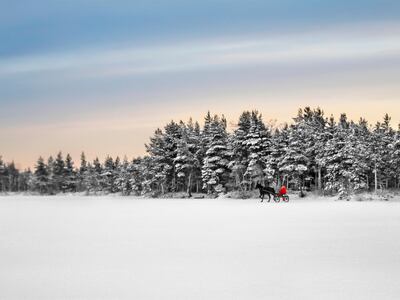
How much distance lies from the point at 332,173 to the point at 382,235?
177ft

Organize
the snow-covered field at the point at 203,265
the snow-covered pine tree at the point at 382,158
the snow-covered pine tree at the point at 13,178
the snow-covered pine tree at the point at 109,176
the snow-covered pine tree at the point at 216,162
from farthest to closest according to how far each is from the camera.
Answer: the snow-covered pine tree at the point at 13,178, the snow-covered pine tree at the point at 109,176, the snow-covered pine tree at the point at 382,158, the snow-covered pine tree at the point at 216,162, the snow-covered field at the point at 203,265

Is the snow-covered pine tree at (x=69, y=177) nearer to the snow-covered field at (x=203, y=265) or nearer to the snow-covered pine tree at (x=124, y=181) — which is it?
the snow-covered pine tree at (x=124, y=181)

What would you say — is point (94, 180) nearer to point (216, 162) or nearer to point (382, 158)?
point (216, 162)

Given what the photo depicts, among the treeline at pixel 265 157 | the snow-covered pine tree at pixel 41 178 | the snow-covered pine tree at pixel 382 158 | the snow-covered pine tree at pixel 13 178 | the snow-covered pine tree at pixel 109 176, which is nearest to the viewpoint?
the treeline at pixel 265 157

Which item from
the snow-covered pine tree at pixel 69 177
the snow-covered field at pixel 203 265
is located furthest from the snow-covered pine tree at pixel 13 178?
the snow-covered field at pixel 203 265

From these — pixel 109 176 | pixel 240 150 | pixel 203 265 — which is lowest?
pixel 203 265

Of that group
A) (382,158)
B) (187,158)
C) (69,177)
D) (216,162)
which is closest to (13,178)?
(69,177)

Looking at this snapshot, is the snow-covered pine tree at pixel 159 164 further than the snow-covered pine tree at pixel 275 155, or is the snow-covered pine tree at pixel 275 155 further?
the snow-covered pine tree at pixel 159 164

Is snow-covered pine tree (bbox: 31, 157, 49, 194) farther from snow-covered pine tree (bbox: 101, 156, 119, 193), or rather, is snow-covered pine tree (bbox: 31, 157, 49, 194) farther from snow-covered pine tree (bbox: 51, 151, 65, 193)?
snow-covered pine tree (bbox: 101, 156, 119, 193)

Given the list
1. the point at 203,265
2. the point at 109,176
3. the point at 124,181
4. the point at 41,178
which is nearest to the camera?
the point at 203,265

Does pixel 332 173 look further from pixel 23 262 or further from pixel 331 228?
pixel 23 262

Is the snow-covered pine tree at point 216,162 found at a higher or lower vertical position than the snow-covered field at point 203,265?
higher

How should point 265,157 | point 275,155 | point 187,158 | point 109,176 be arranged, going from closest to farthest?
point 265,157 < point 275,155 < point 187,158 < point 109,176

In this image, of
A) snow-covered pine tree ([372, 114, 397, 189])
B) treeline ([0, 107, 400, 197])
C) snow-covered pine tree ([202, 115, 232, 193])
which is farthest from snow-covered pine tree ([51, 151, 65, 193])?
snow-covered pine tree ([372, 114, 397, 189])
